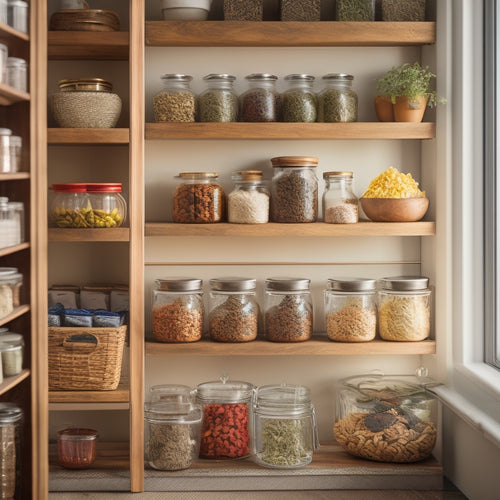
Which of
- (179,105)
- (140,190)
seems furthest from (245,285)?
(179,105)

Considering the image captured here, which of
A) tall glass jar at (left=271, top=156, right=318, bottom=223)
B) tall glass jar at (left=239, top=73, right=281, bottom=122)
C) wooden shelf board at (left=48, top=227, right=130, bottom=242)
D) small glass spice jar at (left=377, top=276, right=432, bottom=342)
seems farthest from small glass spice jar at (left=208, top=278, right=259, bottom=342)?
tall glass jar at (left=239, top=73, right=281, bottom=122)

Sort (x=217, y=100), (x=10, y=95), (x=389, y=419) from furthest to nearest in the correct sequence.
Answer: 1. (x=217, y=100)
2. (x=389, y=419)
3. (x=10, y=95)

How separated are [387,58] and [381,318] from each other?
105 cm

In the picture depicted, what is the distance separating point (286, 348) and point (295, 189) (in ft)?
1.98

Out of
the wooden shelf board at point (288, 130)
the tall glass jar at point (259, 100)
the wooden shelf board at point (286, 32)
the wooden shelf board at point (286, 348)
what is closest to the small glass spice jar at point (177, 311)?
the wooden shelf board at point (286, 348)

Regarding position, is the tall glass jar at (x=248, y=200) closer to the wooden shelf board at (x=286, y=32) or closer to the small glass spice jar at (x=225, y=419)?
the wooden shelf board at (x=286, y=32)

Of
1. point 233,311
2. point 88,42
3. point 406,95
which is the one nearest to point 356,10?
point 406,95

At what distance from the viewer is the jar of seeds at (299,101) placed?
313 cm

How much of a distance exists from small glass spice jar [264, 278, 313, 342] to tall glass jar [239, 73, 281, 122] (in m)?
0.62

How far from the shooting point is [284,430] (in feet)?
9.95

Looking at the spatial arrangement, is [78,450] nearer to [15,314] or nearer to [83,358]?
[83,358]

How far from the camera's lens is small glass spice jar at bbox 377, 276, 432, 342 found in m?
3.13

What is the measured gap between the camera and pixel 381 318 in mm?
3211

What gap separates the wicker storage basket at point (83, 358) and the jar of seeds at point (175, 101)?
2.70 feet
